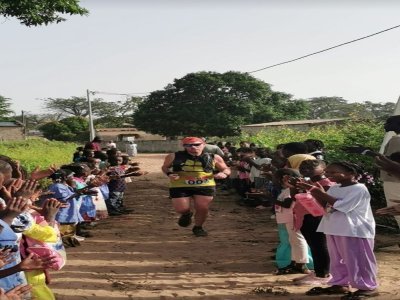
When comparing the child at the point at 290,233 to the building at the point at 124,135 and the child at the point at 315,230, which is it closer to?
the child at the point at 315,230

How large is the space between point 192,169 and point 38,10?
28.2ft

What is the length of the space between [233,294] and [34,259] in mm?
2591

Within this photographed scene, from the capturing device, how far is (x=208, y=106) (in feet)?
155

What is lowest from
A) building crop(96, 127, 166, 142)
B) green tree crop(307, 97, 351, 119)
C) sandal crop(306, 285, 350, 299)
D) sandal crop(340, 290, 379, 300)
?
building crop(96, 127, 166, 142)

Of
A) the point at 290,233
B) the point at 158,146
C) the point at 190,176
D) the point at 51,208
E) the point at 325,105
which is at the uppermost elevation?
the point at 325,105

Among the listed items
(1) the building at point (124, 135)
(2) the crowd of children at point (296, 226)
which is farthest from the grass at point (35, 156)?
(1) the building at point (124, 135)

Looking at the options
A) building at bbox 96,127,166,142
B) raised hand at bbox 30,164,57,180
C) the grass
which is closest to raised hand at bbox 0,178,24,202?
raised hand at bbox 30,164,57,180

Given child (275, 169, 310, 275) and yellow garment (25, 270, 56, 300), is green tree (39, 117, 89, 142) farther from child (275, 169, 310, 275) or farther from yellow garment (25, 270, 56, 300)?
yellow garment (25, 270, 56, 300)

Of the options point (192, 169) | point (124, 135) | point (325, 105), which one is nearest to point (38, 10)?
point (192, 169)

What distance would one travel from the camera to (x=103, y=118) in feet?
244

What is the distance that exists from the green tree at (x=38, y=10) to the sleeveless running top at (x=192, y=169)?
8.13 meters

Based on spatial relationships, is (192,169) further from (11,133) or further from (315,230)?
(11,133)

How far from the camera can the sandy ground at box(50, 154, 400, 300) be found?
15.9 feet

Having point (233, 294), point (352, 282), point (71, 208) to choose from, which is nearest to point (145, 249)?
point (71, 208)
